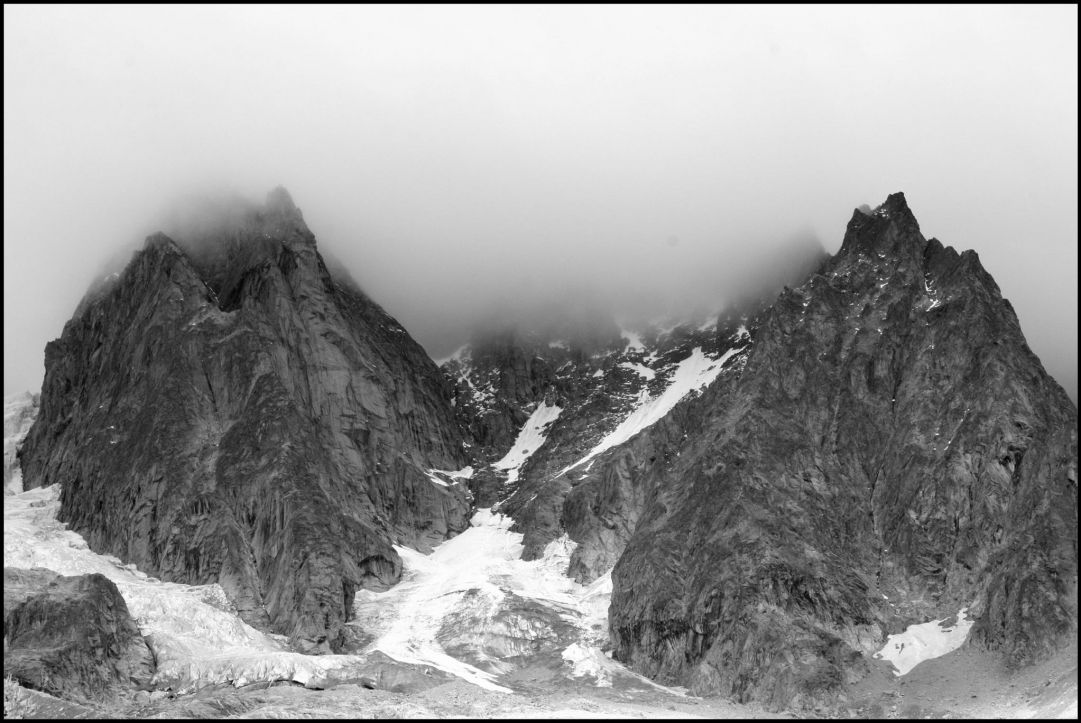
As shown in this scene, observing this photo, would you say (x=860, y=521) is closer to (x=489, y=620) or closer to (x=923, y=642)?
(x=923, y=642)

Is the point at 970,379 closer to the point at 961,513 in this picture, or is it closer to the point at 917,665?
the point at 961,513

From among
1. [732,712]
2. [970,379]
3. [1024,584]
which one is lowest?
[732,712]

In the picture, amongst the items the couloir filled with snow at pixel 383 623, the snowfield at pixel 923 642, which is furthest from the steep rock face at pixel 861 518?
the couloir filled with snow at pixel 383 623

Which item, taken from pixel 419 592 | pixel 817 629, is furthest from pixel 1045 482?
pixel 419 592

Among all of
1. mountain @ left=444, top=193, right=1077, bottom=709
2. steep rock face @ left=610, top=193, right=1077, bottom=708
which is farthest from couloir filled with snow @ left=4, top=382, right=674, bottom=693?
steep rock face @ left=610, top=193, right=1077, bottom=708

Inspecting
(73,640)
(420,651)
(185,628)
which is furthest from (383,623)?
(73,640)

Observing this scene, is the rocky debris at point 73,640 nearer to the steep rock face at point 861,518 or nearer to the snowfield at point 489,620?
the snowfield at point 489,620
